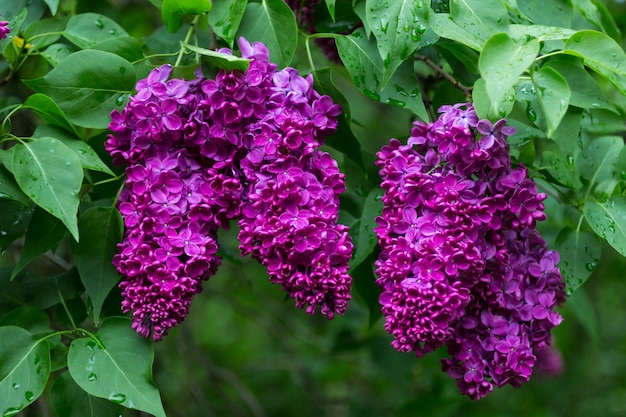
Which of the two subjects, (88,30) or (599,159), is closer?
(88,30)

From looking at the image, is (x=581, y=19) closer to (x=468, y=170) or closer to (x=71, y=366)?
(x=468, y=170)

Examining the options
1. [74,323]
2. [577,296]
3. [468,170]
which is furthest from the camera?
[577,296]

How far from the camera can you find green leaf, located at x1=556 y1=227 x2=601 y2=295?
6.15ft

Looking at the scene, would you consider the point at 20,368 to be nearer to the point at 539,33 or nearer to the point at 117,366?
the point at 117,366

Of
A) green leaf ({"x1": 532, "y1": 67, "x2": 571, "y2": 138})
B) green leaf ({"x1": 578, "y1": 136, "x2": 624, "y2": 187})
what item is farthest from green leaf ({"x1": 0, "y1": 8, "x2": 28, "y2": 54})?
green leaf ({"x1": 578, "y1": 136, "x2": 624, "y2": 187})

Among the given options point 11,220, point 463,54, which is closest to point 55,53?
point 11,220

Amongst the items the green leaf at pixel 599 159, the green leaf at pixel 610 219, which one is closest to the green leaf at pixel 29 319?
the green leaf at pixel 610 219

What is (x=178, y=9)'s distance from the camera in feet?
5.99

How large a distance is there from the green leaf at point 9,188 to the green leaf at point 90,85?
19cm

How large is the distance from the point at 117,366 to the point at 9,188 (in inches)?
17.6

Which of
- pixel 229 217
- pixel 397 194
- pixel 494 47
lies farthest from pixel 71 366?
pixel 494 47

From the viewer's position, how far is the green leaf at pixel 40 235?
1.73 m

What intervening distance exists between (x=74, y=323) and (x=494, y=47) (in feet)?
3.92

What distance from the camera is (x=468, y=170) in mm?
1599
